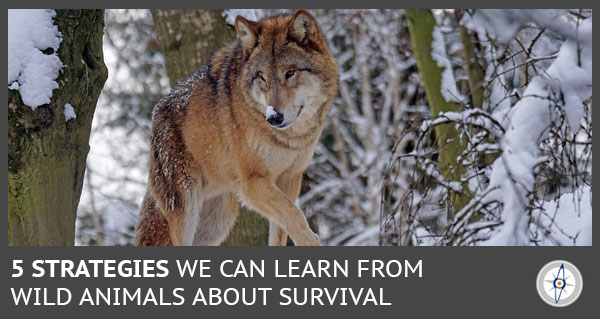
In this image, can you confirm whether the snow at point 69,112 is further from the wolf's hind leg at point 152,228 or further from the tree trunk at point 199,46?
the tree trunk at point 199,46

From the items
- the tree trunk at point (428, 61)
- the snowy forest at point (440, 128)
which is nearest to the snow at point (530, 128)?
the snowy forest at point (440, 128)

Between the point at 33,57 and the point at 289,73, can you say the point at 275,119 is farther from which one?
the point at 33,57

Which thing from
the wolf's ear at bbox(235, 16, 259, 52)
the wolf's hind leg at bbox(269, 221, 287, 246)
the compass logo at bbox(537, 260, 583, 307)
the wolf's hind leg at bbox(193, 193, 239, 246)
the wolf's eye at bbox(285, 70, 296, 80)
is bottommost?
the compass logo at bbox(537, 260, 583, 307)

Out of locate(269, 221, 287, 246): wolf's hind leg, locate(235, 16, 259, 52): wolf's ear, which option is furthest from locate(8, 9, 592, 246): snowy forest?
locate(235, 16, 259, 52): wolf's ear

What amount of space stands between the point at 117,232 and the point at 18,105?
885cm

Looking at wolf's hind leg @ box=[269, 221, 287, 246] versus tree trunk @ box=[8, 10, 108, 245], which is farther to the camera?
wolf's hind leg @ box=[269, 221, 287, 246]

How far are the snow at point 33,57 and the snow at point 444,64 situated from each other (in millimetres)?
3943

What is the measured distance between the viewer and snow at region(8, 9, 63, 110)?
4.92 metres

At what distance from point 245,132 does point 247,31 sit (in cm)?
65

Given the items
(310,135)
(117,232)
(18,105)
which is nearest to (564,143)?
(310,135)

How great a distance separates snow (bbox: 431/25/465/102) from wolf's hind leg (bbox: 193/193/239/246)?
2.82 metres

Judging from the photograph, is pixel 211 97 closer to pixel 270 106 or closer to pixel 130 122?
pixel 270 106

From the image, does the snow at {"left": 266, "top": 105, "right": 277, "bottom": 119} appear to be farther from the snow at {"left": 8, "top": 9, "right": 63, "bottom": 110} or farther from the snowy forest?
the snow at {"left": 8, "top": 9, "right": 63, "bottom": 110}

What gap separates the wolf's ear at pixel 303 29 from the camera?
499 cm
